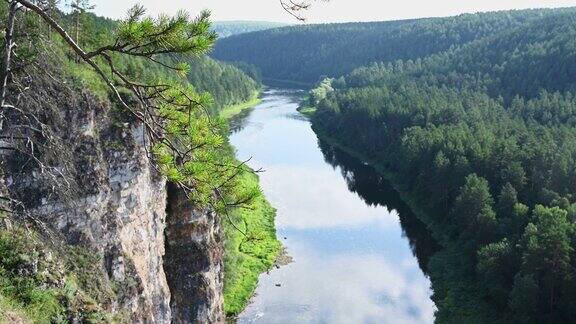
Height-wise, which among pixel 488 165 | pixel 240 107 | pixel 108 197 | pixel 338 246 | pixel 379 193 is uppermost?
pixel 108 197

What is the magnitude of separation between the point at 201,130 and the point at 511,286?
36.6 m

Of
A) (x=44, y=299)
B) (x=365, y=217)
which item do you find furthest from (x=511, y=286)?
(x=44, y=299)

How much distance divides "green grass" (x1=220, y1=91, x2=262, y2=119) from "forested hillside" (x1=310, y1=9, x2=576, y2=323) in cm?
2044

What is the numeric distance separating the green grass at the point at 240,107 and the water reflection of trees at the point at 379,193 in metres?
33.6

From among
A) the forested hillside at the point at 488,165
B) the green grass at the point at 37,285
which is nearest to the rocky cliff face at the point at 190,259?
→ the green grass at the point at 37,285

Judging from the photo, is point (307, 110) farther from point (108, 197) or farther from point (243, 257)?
point (108, 197)

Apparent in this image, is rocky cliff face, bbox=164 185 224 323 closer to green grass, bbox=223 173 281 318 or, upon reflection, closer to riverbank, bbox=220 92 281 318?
riverbank, bbox=220 92 281 318

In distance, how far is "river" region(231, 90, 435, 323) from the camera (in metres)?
41.8

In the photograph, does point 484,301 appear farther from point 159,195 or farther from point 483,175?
point 159,195

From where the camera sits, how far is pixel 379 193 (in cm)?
7038

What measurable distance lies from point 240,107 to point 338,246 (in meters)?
88.3

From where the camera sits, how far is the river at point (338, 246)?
1644 inches

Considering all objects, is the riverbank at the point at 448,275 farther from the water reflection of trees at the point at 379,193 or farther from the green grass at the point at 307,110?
the green grass at the point at 307,110

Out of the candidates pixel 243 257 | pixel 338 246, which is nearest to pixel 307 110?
pixel 338 246
